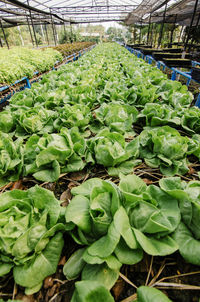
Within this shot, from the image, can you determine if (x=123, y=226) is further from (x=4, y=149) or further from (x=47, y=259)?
(x=4, y=149)

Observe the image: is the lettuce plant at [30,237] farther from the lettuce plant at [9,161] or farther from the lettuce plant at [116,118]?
the lettuce plant at [116,118]

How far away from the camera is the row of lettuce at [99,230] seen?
986mm

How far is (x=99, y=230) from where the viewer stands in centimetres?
111

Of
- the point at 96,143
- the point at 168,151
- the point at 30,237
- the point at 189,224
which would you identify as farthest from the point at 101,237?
the point at 168,151

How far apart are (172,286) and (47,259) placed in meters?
0.77

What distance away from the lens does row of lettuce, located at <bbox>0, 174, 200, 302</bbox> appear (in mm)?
A: 986

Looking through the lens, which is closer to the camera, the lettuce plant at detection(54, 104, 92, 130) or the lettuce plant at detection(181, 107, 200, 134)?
the lettuce plant at detection(181, 107, 200, 134)

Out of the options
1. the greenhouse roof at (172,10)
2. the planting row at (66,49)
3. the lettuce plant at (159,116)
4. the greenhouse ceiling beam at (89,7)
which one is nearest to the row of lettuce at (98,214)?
the lettuce plant at (159,116)

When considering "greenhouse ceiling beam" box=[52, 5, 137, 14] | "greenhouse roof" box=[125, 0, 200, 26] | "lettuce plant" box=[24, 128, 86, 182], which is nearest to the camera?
"lettuce plant" box=[24, 128, 86, 182]

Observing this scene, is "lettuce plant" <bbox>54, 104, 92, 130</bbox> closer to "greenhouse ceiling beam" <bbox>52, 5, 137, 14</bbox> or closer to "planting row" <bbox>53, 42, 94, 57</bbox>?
"planting row" <bbox>53, 42, 94, 57</bbox>

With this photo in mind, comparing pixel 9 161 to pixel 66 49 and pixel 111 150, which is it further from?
pixel 66 49

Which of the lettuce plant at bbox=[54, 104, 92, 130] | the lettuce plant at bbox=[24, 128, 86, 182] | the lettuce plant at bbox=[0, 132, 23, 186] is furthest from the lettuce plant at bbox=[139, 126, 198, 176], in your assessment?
the lettuce plant at bbox=[0, 132, 23, 186]

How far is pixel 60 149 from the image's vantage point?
63.2 inches

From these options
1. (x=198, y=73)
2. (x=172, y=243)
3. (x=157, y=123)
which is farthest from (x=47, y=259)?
(x=198, y=73)
